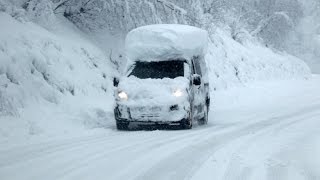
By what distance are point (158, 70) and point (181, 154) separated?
5.07m

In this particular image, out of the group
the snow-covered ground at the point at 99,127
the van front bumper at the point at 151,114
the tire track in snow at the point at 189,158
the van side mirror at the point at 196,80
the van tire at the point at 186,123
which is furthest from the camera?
the van side mirror at the point at 196,80

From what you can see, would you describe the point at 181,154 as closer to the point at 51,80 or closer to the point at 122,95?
the point at 122,95

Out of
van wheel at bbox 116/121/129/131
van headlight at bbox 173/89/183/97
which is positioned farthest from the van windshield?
van wheel at bbox 116/121/129/131

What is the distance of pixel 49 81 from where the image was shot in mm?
16484

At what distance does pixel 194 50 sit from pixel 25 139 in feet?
19.3

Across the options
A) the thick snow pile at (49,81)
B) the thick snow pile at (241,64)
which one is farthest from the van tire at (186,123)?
the thick snow pile at (241,64)

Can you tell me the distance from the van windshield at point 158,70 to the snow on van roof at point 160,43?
0.14m

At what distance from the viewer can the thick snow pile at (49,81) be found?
43.9 ft

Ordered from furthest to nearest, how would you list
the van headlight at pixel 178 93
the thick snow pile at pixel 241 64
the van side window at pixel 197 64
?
the thick snow pile at pixel 241 64 < the van side window at pixel 197 64 < the van headlight at pixel 178 93

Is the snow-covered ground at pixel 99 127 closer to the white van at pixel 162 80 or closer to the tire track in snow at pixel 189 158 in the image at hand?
the tire track in snow at pixel 189 158

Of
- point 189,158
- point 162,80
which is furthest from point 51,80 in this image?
point 189,158

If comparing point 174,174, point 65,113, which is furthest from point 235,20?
point 174,174

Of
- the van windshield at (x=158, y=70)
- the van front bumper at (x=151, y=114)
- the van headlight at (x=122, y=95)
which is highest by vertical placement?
the van windshield at (x=158, y=70)

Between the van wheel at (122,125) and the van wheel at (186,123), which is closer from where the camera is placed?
the van wheel at (122,125)
